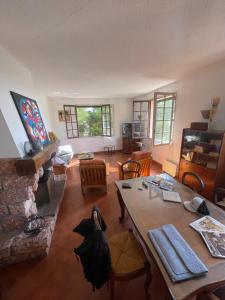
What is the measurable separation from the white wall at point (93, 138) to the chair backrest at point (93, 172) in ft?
10.5

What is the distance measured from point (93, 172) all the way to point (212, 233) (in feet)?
7.10

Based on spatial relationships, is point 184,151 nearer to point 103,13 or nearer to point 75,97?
point 103,13

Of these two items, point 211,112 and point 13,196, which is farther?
point 211,112

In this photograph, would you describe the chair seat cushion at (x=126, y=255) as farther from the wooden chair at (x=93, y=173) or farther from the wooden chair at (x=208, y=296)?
the wooden chair at (x=93, y=173)

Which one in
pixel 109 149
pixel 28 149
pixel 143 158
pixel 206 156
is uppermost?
→ pixel 28 149

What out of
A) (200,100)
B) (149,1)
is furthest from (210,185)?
(149,1)

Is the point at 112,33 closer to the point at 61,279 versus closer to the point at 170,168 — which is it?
the point at 61,279

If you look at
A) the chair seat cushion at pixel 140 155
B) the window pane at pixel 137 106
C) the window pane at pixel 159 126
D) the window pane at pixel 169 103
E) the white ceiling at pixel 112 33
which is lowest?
the chair seat cushion at pixel 140 155

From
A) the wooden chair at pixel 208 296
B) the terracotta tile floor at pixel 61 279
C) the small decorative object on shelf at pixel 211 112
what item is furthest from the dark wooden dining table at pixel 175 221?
the small decorative object on shelf at pixel 211 112

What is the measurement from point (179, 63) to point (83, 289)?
3259mm

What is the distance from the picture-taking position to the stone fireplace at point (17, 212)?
1562mm

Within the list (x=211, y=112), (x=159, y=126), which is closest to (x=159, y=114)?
(x=159, y=126)

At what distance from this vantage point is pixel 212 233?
1.10 meters

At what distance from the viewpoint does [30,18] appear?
1.12 metres
